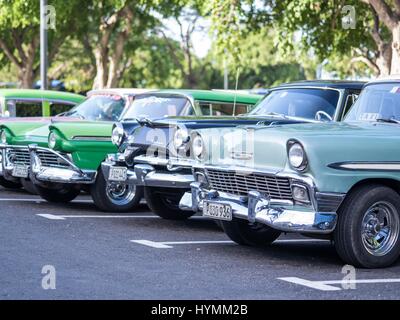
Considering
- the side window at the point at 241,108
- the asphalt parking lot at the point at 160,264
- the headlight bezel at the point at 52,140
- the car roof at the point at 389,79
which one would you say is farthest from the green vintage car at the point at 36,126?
the car roof at the point at 389,79

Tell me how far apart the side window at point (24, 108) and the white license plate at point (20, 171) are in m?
3.25

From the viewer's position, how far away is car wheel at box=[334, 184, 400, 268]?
780 centimetres

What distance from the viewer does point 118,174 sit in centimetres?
1109

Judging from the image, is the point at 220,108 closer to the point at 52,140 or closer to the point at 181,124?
the point at 52,140

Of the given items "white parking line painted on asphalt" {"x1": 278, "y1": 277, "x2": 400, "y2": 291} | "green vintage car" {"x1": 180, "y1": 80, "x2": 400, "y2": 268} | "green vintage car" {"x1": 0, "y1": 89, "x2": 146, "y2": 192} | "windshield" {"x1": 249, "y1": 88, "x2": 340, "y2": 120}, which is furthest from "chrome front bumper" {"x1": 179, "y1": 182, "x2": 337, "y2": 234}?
"green vintage car" {"x1": 0, "y1": 89, "x2": 146, "y2": 192}

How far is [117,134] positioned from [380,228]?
4227mm

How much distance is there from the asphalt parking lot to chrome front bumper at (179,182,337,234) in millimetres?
383

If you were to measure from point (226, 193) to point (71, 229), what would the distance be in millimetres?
2229

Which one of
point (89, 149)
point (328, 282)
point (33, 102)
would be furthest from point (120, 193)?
point (328, 282)

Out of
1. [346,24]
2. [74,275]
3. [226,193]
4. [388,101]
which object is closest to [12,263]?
[74,275]

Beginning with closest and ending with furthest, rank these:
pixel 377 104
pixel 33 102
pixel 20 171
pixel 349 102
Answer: pixel 377 104
pixel 349 102
pixel 20 171
pixel 33 102

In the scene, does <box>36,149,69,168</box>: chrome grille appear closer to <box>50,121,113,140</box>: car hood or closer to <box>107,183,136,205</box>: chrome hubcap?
<box>50,121,113,140</box>: car hood

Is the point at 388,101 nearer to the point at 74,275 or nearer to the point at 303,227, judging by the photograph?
the point at 303,227

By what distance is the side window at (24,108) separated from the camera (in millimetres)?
16047
